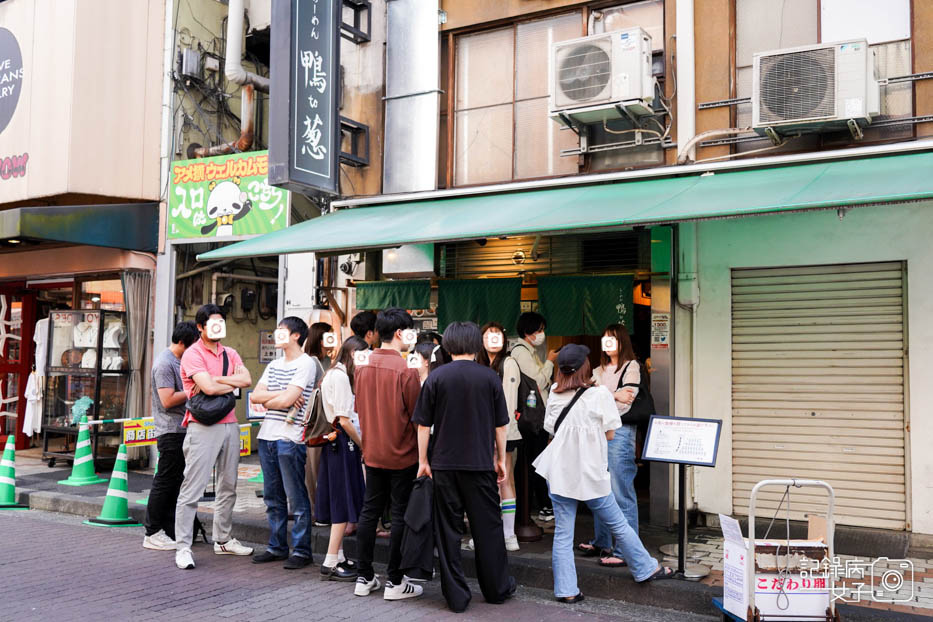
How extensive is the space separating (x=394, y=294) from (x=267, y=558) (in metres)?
4.36

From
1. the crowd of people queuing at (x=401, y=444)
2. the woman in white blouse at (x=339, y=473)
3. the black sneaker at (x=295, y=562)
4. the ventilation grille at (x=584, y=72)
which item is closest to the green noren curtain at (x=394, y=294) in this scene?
the crowd of people queuing at (x=401, y=444)

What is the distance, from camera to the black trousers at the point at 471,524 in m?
5.88

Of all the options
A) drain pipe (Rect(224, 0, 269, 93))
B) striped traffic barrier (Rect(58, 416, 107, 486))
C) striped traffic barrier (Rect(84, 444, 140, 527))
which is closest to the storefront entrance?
striped traffic barrier (Rect(58, 416, 107, 486))

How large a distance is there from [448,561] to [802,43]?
20.5 ft

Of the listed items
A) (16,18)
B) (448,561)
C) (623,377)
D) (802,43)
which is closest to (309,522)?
(448,561)

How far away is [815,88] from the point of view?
24.1 ft

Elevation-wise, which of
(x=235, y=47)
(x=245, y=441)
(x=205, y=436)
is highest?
(x=235, y=47)

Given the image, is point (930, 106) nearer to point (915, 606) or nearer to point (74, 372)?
point (915, 606)

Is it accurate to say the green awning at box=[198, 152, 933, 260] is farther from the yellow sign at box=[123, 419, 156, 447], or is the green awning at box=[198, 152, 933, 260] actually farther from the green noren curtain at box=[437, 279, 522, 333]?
the yellow sign at box=[123, 419, 156, 447]

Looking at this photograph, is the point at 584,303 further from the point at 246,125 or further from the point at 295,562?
the point at 246,125

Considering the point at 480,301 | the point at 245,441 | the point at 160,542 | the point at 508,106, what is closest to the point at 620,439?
the point at 480,301

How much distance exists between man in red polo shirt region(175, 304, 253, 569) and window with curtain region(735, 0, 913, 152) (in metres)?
5.62

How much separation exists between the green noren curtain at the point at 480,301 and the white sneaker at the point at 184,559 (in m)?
4.34

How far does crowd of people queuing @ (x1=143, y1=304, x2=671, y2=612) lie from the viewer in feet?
19.5
